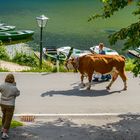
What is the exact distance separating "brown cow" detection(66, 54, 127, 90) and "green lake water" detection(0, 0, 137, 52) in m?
25.8

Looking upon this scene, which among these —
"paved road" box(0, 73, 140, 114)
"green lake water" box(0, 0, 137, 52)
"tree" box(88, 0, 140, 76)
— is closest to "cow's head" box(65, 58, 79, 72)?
"paved road" box(0, 73, 140, 114)

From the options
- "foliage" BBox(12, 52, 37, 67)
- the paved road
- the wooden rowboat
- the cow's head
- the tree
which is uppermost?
the tree

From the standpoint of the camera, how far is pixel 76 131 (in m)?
16.4

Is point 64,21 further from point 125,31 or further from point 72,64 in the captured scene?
point 125,31

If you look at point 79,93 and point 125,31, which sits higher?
point 125,31

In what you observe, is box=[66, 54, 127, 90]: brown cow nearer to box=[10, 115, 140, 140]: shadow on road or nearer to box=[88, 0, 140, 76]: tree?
box=[10, 115, 140, 140]: shadow on road

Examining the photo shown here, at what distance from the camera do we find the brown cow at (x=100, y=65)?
21.7 meters

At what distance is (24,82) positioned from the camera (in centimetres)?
2277

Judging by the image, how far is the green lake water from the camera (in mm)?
52594

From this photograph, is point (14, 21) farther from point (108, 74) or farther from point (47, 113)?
Result: point (47, 113)

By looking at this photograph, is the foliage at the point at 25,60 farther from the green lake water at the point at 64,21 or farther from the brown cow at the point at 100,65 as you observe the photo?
the green lake water at the point at 64,21

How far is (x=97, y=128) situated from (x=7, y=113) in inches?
120

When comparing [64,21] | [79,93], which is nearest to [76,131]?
[79,93]

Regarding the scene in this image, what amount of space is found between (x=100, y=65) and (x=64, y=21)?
43335 millimetres
